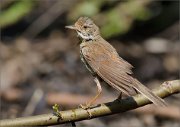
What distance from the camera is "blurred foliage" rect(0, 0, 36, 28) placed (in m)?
9.06

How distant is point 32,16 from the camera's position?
34.3 feet

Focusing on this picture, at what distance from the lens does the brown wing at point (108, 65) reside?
4.83 metres

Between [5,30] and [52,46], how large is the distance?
0.93 m

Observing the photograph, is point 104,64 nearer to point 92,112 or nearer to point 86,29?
point 86,29

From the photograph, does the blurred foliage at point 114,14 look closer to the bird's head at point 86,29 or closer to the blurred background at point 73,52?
the blurred background at point 73,52

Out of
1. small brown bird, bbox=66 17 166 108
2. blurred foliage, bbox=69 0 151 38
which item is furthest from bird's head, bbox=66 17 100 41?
blurred foliage, bbox=69 0 151 38

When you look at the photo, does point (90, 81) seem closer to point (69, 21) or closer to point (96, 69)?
point (69, 21)

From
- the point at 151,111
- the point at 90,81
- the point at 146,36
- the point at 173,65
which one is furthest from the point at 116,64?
the point at 146,36

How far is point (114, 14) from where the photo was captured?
9.02 meters

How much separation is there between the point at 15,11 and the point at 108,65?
427 cm

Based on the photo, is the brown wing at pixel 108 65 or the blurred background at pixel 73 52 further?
the blurred background at pixel 73 52

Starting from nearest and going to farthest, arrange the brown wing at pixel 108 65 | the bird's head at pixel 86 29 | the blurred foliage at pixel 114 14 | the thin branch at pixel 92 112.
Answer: the thin branch at pixel 92 112 → the brown wing at pixel 108 65 → the bird's head at pixel 86 29 → the blurred foliage at pixel 114 14

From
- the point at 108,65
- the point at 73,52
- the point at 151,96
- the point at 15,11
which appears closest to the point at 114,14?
the point at 73,52

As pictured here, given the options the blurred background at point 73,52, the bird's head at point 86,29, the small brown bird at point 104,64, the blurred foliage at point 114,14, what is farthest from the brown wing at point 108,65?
the blurred foliage at point 114,14
